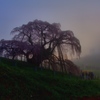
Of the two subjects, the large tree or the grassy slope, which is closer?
the grassy slope

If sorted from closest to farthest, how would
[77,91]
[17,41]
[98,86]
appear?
1. [77,91]
2. [98,86]
3. [17,41]

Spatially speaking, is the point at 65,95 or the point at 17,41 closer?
the point at 65,95

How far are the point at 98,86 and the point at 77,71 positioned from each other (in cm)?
1341

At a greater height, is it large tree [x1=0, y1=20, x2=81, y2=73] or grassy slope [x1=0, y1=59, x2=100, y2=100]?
large tree [x1=0, y1=20, x2=81, y2=73]

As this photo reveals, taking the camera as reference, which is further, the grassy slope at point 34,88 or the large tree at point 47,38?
the large tree at point 47,38

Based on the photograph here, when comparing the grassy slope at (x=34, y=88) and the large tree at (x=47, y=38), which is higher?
the large tree at (x=47, y=38)

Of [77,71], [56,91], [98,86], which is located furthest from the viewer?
[77,71]

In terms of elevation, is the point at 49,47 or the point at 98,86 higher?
the point at 49,47

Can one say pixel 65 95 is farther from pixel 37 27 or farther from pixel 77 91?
pixel 37 27

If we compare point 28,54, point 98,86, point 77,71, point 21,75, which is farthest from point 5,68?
point 77,71

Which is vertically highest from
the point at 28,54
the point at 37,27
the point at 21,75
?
the point at 37,27

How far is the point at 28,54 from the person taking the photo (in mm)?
45812

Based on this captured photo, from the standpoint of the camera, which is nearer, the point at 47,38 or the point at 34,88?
the point at 34,88

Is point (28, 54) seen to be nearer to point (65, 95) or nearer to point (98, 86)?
point (98, 86)
